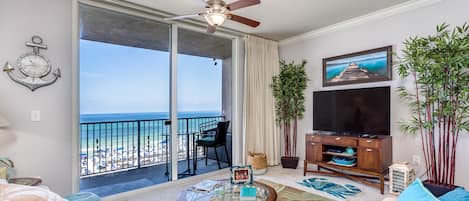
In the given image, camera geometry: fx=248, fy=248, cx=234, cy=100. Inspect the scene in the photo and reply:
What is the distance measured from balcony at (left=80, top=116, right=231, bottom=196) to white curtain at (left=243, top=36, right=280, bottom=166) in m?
0.65

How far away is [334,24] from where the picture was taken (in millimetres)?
3959

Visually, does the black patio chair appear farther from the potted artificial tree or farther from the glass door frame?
the potted artificial tree

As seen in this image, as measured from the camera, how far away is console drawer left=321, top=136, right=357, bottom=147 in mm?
3379

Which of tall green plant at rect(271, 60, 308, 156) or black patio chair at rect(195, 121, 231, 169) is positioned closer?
black patio chair at rect(195, 121, 231, 169)

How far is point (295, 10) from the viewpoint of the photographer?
339 centimetres

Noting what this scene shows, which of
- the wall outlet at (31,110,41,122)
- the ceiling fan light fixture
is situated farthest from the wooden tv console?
the wall outlet at (31,110,41,122)

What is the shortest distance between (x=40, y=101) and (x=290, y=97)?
3.54 metres

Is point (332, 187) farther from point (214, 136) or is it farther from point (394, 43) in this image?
point (394, 43)

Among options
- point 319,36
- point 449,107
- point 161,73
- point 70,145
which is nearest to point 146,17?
point 161,73

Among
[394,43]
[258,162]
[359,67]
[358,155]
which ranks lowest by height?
[258,162]

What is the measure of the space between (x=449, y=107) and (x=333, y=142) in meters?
1.38

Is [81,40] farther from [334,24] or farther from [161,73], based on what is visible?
[334,24]

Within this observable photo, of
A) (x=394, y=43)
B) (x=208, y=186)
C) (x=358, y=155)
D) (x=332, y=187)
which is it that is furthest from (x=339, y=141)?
(x=208, y=186)

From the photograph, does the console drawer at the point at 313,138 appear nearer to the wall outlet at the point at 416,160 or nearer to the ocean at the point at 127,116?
the wall outlet at the point at 416,160
